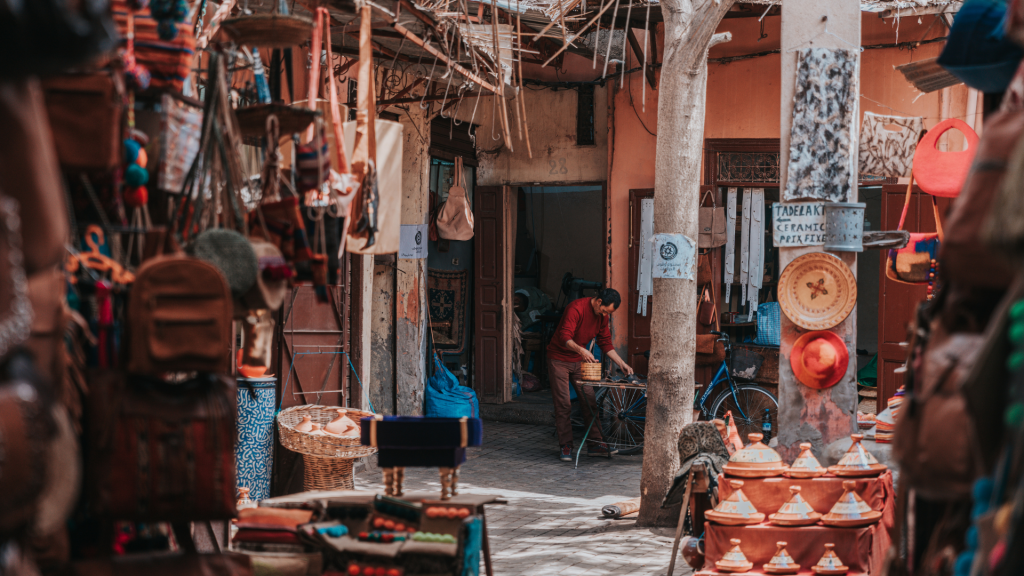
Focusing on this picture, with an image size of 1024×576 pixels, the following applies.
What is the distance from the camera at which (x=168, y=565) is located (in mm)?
2826

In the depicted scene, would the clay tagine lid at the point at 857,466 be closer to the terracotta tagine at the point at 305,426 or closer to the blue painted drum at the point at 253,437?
the terracotta tagine at the point at 305,426

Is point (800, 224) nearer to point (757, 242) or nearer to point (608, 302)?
point (608, 302)

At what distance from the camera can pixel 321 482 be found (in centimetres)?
730

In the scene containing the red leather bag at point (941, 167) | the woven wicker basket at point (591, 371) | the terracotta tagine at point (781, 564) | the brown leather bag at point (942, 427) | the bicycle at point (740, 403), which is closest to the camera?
the brown leather bag at point (942, 427)

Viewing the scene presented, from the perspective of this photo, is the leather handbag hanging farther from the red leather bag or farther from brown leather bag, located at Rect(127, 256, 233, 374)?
brown leather bag, located at Rect(127, 256, 233, 374)

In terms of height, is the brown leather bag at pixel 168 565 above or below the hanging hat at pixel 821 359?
below

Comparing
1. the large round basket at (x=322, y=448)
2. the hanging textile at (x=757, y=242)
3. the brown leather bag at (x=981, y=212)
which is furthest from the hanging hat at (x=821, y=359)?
the hanging textile at (x=757, y=242)

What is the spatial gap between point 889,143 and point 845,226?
354cm

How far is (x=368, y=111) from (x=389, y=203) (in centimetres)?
86

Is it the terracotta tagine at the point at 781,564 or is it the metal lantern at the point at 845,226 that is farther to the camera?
the metal lantern at the point at 845,226

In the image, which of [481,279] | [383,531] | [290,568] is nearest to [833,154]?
[383,531]

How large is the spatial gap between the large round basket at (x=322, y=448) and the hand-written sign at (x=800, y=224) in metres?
3.42

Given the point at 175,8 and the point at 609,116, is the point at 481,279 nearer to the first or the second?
the point at 609,116

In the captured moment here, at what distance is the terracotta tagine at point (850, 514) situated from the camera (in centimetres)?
496
